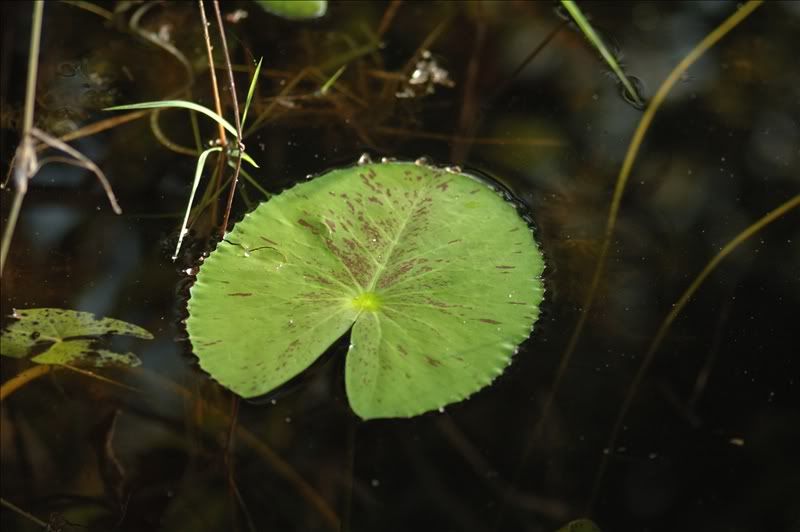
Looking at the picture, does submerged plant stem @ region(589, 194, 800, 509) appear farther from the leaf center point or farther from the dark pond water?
the leaf center point

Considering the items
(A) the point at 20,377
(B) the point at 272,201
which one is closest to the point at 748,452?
(B) the point at 272,201

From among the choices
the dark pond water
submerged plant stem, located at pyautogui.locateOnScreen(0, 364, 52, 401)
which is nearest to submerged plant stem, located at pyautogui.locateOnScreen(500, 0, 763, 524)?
the dark pond water

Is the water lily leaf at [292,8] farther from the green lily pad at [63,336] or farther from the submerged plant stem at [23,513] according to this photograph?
the submerged plant stem at [23,513]

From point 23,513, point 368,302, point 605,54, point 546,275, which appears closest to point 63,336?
point 23,513

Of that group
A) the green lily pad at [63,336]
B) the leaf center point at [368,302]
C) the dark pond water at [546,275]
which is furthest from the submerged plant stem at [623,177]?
the green lily pad at [63,336]

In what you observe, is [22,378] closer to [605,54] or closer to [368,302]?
[368,302]
